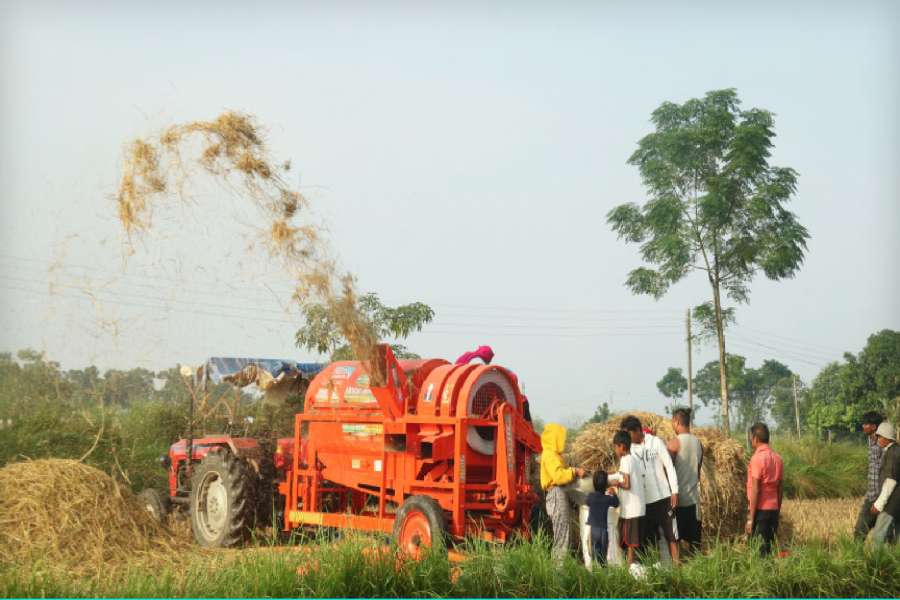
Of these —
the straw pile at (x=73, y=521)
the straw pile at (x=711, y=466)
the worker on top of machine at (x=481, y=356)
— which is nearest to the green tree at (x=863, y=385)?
the straw pile at (x=711, y=466)

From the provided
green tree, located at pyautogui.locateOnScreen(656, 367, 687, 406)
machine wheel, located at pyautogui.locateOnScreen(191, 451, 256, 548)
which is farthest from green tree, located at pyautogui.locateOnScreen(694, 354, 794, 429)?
machine wheel, located at pyautogui.locateOnScreen(191, 451, 256, 548)

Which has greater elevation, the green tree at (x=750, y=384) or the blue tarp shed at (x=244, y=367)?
the green tree at (x=750, y=384)

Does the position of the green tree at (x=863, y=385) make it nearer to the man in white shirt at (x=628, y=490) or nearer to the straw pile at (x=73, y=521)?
the man in white shirt at (x=628, y=490)

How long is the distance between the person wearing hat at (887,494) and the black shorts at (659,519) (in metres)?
2.04

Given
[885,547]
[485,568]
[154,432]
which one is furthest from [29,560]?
[154,432]

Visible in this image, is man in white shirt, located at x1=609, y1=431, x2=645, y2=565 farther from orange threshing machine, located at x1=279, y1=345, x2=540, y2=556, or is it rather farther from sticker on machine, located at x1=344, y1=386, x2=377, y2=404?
sticker on machine, located at x1=344, y1=386, x2=377, y2=404

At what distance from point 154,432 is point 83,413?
94.6 inches

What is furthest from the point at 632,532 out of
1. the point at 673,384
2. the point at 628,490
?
the point at 673,384

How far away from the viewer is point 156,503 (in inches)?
528

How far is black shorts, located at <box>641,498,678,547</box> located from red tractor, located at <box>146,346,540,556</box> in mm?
1266

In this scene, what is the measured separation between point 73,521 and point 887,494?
8663mm

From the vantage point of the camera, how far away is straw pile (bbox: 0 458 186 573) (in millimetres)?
9242

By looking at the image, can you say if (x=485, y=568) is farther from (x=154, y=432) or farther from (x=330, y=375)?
(x=154, y=432)

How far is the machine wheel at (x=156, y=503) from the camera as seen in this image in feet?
43.5
